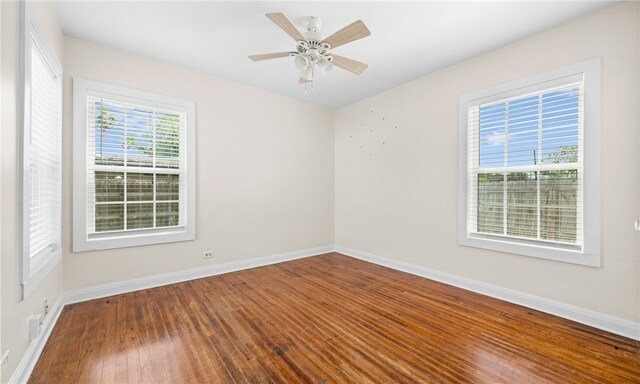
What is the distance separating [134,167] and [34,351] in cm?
203

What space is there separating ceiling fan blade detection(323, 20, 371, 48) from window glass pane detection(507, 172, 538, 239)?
2319mm

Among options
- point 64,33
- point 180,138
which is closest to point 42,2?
point 64,33

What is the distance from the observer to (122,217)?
3285 mm

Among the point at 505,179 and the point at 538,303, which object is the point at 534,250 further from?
the point at 505,179

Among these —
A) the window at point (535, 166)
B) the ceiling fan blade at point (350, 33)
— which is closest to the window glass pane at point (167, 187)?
the ceiling fan blade at point (350, 33)

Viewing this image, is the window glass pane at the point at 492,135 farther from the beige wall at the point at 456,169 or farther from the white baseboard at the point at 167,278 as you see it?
the white baseboard at the point at 167,278

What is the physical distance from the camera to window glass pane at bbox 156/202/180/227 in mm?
3559

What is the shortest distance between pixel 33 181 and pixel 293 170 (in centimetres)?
331

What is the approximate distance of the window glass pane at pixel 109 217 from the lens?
124 inches

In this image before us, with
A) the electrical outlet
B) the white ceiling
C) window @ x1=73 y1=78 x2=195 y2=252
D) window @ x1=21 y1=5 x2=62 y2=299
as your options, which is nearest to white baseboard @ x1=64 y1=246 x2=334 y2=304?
window @ x1=73 y1=78 x2=195 y2=252

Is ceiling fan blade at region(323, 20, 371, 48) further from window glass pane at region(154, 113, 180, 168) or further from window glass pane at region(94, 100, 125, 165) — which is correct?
window glass pane at region(94, 100, 125, 165)

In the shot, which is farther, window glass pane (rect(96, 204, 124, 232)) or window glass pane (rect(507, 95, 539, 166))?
window glass pane (rect(96, 204, 124, 232))

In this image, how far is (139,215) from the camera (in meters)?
3.40

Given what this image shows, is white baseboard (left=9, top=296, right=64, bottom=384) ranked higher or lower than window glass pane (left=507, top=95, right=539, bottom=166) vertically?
lower
